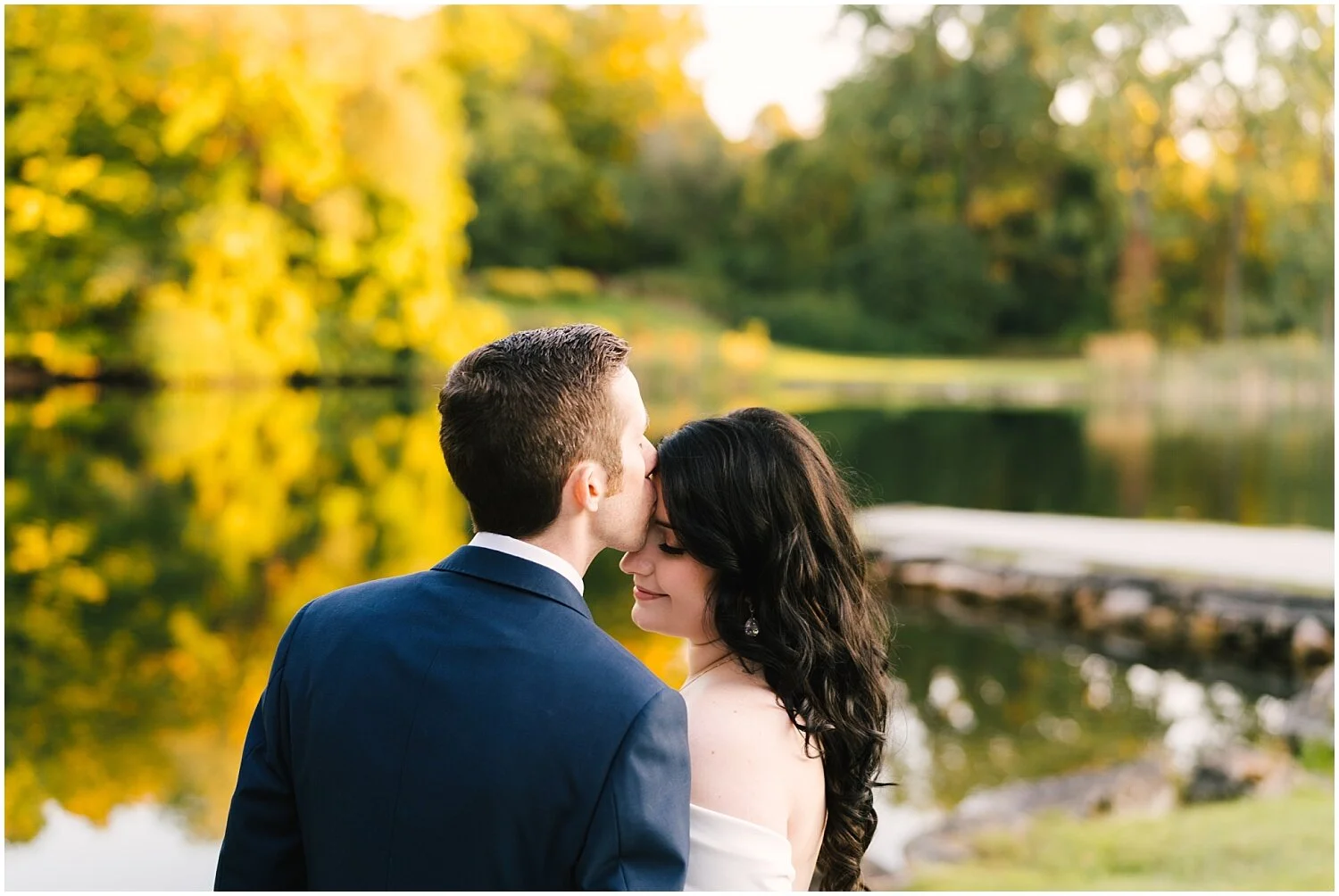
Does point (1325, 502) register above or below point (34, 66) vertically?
below

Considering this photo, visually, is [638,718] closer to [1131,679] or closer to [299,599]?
[1131,679]

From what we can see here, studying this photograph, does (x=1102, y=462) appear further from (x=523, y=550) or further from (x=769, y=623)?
(x=523, y=550)

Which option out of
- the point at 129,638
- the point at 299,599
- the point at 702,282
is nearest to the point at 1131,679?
the point at 299,599

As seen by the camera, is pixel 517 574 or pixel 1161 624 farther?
pixel 1161 624

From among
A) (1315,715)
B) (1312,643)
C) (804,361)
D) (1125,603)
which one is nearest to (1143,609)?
(1125,603)

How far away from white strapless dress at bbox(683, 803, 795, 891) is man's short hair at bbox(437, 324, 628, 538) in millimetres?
474

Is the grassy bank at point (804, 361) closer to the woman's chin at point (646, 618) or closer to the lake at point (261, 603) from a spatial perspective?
the lake at point (261, 603)

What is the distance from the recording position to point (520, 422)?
1507mm

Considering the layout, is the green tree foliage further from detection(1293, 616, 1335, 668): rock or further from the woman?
the woman

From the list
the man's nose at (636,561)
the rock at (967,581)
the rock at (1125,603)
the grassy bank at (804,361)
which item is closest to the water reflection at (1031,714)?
the rock at (1125,603)

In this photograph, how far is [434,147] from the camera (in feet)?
84.9

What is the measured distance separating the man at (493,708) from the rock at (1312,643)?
7.37m

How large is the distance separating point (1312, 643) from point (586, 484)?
295 inches

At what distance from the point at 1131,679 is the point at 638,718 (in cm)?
714
